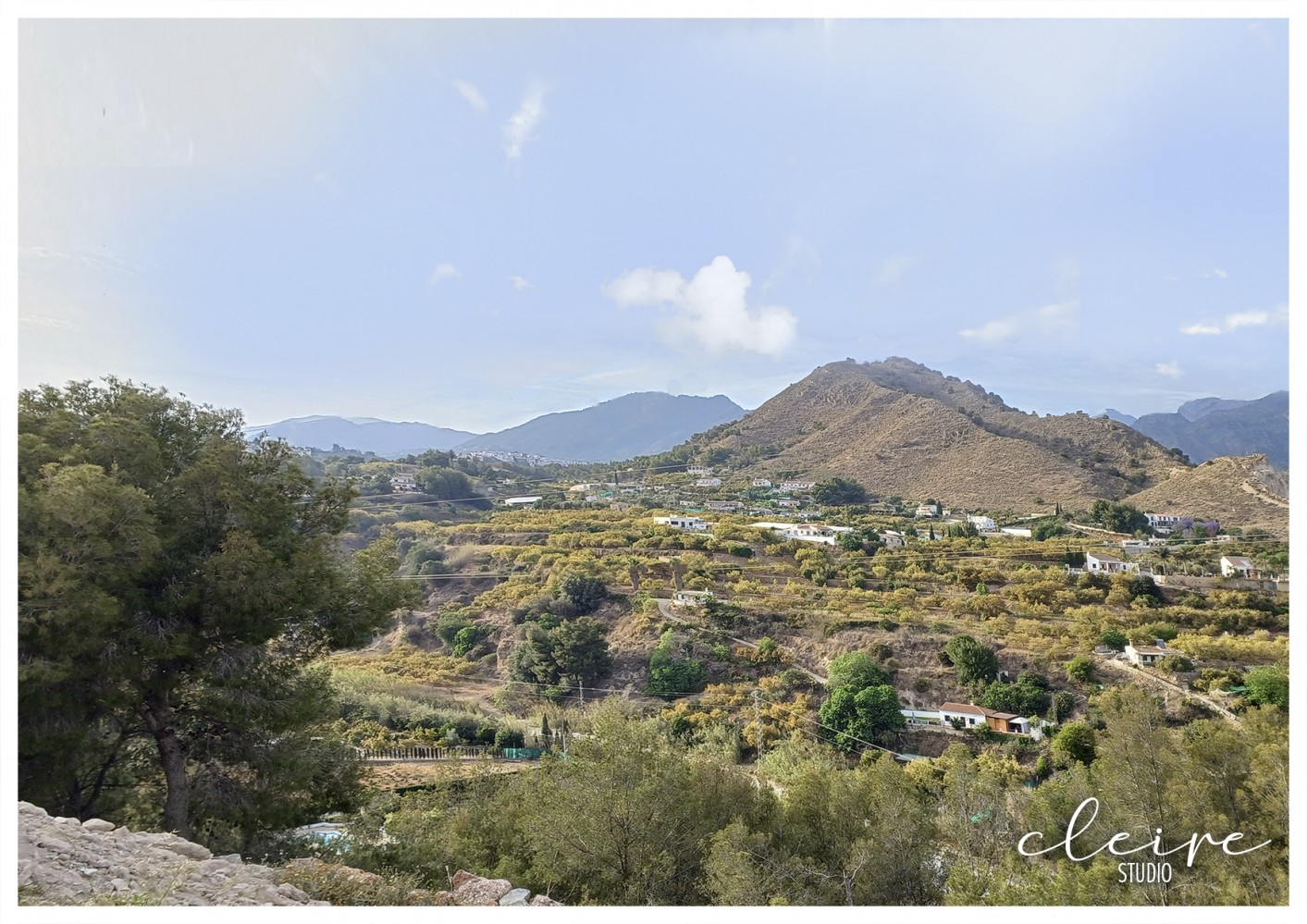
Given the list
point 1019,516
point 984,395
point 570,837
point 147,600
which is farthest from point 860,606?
point 147,600

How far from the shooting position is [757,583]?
1034 cm

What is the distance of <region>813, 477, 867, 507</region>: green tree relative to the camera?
1163cm

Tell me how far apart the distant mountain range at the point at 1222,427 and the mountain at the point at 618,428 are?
6342 mm

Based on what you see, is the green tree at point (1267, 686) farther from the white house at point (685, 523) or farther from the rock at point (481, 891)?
the rock at point (481, 891)

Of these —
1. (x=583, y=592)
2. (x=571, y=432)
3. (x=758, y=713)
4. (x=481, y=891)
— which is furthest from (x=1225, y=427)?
(x=481, y=891)

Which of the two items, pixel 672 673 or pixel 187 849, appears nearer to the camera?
pixel 187 849

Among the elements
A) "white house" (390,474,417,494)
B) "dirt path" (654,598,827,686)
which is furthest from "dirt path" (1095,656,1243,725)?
"white house" (390,474,417,494)

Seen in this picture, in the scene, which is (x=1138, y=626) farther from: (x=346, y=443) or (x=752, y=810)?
(x=346, y=443)

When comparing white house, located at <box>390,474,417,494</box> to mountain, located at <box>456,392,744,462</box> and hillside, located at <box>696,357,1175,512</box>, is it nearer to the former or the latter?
mountain, located at <box>456,392,744,462</box>

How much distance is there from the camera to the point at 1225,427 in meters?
8.66

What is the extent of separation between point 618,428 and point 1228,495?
9.90 meters

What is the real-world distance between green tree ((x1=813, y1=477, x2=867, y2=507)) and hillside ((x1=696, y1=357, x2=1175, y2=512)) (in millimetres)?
242

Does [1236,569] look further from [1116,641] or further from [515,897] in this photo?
[515,897]
